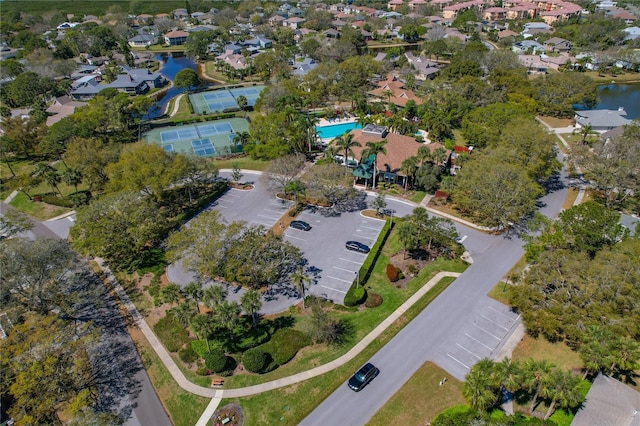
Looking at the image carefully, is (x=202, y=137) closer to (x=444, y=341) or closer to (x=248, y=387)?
(x=248, y=387)

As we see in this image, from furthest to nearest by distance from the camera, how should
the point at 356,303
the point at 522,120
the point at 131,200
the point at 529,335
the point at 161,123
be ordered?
the point at 161,123
the point at 522,120
the point at 131,200
the point at 356,303
the point at 529,335

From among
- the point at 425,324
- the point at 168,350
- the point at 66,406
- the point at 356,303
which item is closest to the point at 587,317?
the point at 425,324

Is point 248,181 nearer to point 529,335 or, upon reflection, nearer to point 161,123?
point 161,123

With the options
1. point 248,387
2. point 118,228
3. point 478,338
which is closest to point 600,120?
point 478,338

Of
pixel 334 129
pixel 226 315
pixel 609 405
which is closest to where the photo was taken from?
pixel 609 405

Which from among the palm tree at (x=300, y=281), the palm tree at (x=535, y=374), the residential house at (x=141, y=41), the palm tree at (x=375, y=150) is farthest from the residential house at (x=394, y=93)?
the residential house at (x=141, y=41)

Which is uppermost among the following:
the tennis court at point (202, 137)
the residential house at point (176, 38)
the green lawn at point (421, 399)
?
the residential house at point (176, 38)

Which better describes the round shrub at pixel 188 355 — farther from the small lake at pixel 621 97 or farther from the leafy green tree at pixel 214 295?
the small lake at pixel 621 97
